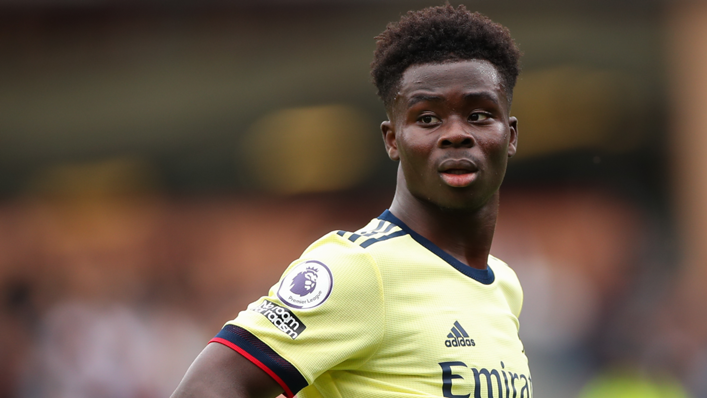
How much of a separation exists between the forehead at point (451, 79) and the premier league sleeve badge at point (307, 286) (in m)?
0.69

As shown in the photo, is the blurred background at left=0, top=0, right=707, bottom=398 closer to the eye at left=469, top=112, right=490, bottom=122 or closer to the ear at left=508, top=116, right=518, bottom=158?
the ear at left=508, top=116, right=518, bottom=158

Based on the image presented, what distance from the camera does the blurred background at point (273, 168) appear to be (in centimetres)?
1015

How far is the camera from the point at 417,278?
2.39 m

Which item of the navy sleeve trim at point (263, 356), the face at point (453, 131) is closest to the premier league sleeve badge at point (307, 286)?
the navy sleeve trim at point (263, 356)

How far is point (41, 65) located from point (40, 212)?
2.26 meters

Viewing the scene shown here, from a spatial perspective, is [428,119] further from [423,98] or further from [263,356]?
[263,356]

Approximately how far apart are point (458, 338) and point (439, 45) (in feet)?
3.08

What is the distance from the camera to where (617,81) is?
11.5 m

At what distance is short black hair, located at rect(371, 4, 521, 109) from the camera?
8.37ft

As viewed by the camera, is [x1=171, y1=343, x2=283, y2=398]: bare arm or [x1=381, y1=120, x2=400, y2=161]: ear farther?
[x1=381, y1=120, x2=400, y2=161]: ear

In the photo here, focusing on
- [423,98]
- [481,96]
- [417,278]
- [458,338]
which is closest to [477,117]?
[481,96]

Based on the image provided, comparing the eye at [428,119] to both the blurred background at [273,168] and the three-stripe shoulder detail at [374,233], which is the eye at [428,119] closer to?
the three-stripe shoulder detail at [374,233]

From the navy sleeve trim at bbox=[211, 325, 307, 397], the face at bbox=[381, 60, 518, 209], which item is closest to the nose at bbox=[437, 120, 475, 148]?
the face at bbox=[381, 60, 518, 209]

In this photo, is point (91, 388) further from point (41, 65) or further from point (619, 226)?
point (619, 226)
